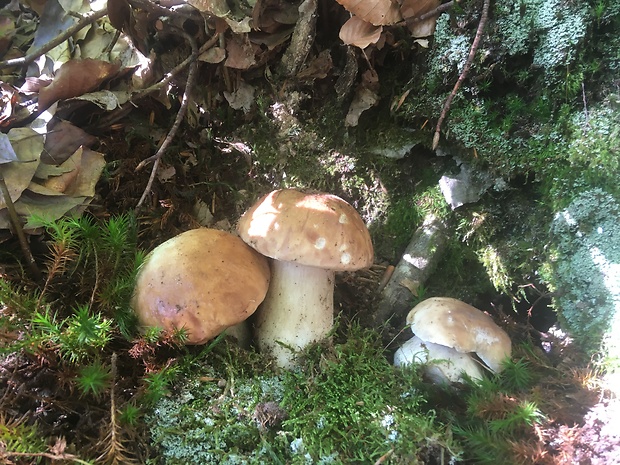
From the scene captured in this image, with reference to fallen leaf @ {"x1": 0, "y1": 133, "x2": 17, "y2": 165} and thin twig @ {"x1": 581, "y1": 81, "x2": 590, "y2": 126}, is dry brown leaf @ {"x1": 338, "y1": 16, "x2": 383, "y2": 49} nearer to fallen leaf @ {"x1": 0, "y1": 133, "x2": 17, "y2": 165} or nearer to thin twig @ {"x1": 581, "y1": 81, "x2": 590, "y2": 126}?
thin twig @ {"x1": 581, "y1": 81, "x2": 590, "y2": 126}

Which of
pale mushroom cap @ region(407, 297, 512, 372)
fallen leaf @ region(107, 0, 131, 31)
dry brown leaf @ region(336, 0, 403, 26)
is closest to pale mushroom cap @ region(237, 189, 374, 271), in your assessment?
pale mushroom cap @ region(407, 297, 512, 372)

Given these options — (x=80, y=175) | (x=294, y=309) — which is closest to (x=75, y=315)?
(x=80, y=175)

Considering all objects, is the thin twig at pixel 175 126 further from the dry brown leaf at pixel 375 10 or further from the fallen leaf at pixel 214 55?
the dry brown leaf at pixel 375 10

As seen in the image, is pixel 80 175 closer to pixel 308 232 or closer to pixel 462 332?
pixel 308 232

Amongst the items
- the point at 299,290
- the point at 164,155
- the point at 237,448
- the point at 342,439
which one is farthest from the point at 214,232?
the point at 342,439

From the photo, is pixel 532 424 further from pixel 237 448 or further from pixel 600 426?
pixel 237 448

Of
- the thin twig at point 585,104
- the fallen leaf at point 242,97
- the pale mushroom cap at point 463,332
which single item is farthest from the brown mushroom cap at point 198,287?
the thin twig at point 585,104

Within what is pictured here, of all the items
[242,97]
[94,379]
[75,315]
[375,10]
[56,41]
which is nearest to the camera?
[94,379]
